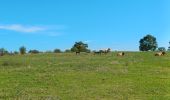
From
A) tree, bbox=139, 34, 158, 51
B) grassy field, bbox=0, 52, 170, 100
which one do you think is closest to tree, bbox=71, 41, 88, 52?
tree, bbox=139, 34, 158, 51

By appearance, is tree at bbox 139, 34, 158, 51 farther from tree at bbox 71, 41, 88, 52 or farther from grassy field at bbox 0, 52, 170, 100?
grassy field at bbox 0, 52, 170, 100

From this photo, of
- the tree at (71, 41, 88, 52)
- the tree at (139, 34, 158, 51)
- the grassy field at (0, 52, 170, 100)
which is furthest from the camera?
the tree at (139, 34, 158, 51)

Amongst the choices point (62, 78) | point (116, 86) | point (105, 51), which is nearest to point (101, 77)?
point (62, 78)

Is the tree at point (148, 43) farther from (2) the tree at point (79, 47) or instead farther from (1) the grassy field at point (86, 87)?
(1) the grassy field at point (86, 87)

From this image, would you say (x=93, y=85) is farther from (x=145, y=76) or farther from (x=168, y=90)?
(x=145, y=76)

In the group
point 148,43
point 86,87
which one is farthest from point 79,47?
point 86,87

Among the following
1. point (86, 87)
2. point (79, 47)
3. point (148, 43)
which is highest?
point (148, 43)

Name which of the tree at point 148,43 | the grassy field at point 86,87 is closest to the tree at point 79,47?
the tree at point 148,43

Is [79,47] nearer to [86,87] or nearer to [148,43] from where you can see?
[148,43]

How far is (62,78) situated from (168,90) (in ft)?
22.7

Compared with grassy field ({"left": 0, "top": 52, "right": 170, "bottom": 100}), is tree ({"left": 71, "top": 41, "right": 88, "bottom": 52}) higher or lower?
higher

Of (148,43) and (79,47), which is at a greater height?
(148,43)

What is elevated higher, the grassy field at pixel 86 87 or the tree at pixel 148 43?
the tree at pixel 148 43

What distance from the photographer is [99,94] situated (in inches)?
792
